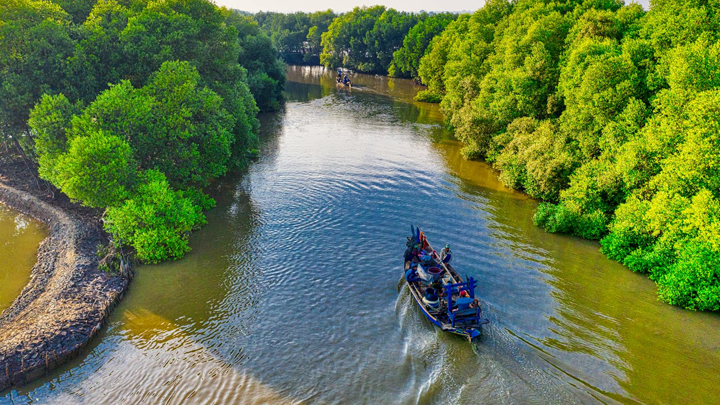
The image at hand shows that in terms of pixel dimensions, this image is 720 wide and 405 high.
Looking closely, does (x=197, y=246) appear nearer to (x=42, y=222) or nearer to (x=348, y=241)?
(x=348, y=241)

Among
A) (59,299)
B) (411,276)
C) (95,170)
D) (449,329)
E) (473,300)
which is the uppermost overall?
(95,170)

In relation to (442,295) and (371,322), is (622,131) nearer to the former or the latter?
(442,295)

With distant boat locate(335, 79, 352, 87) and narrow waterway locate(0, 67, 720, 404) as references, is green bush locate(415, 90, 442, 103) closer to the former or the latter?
distant boat locate(335, 79, 352, 87)

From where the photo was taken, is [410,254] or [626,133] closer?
[410,254]

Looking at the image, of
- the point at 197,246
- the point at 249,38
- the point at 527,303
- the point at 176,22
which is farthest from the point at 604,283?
the point at 249,38

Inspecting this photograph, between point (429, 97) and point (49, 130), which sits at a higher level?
point (429, 97)

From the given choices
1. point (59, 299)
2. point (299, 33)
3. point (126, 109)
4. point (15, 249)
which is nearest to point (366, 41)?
point (299, 33)
